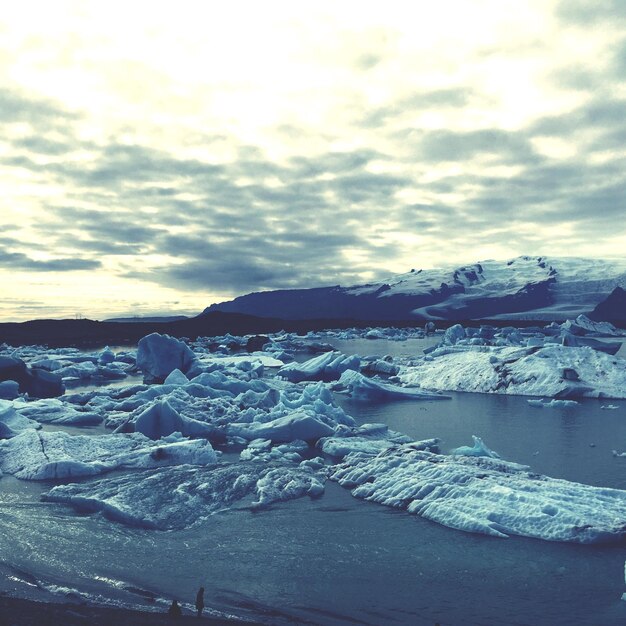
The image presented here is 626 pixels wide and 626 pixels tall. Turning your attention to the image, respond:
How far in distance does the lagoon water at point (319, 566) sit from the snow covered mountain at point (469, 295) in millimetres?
94276

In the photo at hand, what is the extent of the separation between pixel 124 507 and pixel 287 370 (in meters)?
16.8

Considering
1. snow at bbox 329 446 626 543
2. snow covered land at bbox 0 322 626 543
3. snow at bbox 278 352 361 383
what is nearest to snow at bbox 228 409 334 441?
snow covered land at bbox 0 322 626 543

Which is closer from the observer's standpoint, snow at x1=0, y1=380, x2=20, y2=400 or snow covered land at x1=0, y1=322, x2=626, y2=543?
snow covered land at x1=0, y1=322, x2=626, y2=543

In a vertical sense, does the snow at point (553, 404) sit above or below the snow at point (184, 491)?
above

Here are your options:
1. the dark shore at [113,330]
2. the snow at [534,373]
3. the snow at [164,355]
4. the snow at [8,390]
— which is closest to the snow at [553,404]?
the snow at [534,373]

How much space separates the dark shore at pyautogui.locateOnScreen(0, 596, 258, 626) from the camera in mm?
4703

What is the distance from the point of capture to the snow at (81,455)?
9.67 metres

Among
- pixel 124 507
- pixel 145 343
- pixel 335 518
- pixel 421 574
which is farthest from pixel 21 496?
pixel 145 343

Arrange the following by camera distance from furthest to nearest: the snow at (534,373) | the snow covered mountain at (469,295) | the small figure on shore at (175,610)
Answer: the snow covered mountain at (469,295) < the snow at (534,373) < the small figure on shore at (175,610)

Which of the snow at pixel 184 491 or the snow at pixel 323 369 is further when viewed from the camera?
the snow at pixel 323 369

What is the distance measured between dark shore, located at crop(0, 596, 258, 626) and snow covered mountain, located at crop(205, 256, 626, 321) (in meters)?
97.3

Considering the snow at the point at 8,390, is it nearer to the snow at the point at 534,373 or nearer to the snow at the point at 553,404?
the snow at the point at 534,373

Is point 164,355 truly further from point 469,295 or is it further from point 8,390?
point 469,295

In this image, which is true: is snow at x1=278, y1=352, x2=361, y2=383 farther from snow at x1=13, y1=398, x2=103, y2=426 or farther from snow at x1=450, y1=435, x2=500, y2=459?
snow at x1=450, y1=435, x2=500, y2=459
